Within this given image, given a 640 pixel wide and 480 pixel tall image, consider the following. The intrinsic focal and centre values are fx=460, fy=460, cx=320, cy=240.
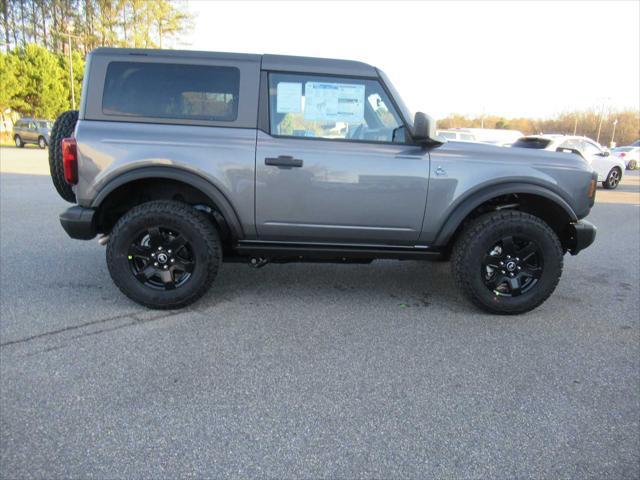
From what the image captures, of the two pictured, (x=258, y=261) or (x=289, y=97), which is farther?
(x=258, y=261)

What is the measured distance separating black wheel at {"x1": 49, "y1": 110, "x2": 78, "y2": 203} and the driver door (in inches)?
66.0

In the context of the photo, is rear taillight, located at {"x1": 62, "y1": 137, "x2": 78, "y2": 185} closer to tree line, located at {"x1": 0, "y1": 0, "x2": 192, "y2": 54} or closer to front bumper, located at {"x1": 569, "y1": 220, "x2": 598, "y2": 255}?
front bumper, located at {"x1": 569, "y1": 220, "x2": 598, "y2": 255}

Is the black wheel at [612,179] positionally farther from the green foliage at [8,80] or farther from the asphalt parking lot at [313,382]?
the green foliage at [8,80]

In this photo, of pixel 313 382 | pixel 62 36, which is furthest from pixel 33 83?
pixel 313 382

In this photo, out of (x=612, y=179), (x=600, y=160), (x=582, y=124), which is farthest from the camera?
(x=582, y=124)

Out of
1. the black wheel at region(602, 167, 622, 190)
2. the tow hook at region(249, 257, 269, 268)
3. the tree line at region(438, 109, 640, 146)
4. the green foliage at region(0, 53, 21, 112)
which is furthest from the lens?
the tree line at region(438, 109, 640, 146)

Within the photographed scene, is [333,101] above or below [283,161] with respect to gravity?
above

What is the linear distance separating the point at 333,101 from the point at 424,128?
2.50ft

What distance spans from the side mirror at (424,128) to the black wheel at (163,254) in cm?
181

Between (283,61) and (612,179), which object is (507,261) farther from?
(612,179)

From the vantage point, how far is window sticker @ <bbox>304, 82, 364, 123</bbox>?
145 inches

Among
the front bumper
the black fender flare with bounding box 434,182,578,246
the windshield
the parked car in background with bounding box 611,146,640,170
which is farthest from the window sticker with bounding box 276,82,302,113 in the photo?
the parked car in background with bounding box 611,146,640,170

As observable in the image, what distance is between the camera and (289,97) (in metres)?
3.68

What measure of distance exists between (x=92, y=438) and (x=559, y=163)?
3.82 m
